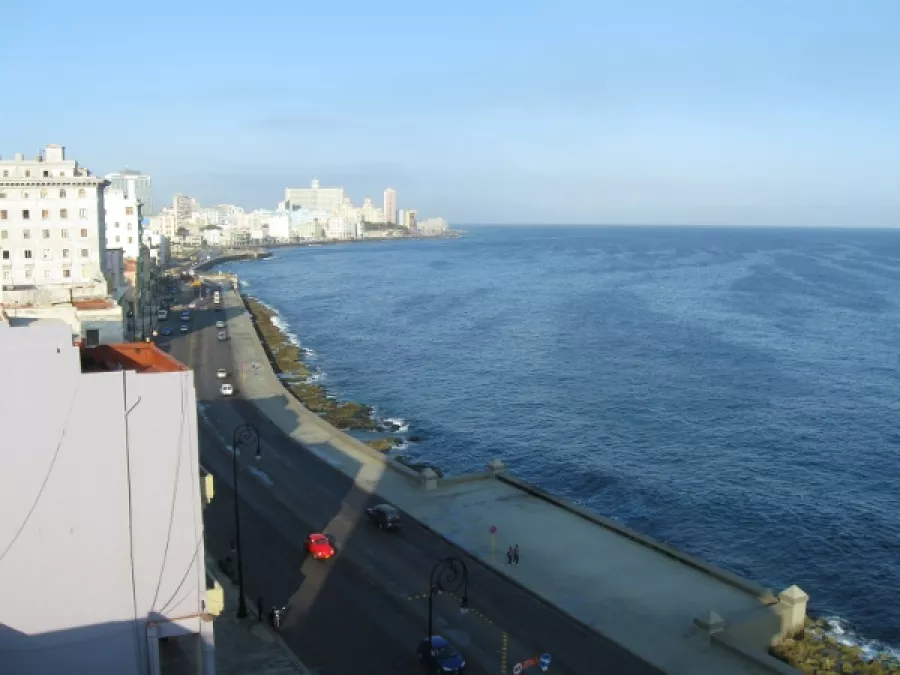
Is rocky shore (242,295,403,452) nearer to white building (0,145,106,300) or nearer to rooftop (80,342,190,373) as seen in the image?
white building (0,145,106,300)

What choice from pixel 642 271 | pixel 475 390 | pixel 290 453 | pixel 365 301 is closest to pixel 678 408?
pixel 475 390

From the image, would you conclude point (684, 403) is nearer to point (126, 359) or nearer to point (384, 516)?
point (384, 516)

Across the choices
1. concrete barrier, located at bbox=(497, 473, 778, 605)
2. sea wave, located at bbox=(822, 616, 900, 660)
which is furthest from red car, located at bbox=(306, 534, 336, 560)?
sea wave, located at bbox=(822, 616, 900, 660)

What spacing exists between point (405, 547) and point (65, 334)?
47.3 ft

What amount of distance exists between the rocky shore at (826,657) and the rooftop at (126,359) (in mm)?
16713

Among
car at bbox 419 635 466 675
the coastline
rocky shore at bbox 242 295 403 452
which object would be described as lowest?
the coastline

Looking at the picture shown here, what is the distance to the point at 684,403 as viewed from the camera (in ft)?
174

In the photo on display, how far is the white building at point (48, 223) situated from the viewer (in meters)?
55.5

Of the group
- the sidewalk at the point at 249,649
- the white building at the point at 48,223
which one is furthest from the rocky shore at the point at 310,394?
the sidewalk at the point at 249,649

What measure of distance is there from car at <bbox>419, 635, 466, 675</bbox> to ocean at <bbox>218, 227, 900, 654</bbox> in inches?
539

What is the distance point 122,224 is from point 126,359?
7075 centimetres

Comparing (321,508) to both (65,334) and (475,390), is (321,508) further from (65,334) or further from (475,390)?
(475,390)

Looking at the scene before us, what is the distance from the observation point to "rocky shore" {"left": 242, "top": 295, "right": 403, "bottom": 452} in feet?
158

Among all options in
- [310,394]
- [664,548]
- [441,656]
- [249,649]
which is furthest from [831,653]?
[310,394]
